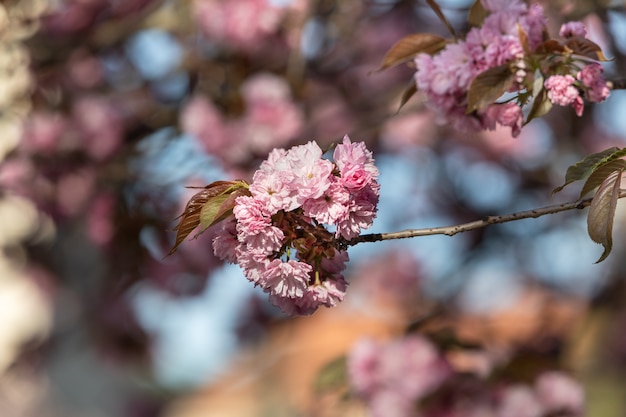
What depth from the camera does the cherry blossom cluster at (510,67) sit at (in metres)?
1.14

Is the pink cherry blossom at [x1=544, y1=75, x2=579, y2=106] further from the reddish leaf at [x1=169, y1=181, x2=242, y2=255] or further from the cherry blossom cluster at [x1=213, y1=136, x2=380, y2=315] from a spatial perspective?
the reddish leaf at [x1=169, y1=181, x2=242, y2=255]

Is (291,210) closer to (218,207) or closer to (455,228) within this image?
(218,207)

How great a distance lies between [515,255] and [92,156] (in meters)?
1.68

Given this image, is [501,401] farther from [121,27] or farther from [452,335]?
[121,27]

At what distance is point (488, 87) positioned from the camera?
1162 millimetres

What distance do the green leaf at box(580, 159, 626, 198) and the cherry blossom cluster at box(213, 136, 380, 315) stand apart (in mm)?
252

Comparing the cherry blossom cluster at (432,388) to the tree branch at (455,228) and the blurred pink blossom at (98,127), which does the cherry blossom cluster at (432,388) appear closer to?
the tree branch at (455,228)

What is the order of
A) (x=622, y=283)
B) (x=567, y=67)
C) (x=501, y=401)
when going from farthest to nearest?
1. (x=622, y=283)
2. (x=501, y=401)
3. (x=567, y=67)

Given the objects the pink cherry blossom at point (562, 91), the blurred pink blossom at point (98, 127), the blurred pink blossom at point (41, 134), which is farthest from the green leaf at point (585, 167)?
the blurred pink blossom at point (41, 134)

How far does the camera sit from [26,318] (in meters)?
6.45

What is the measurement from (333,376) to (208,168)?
36.6 inches

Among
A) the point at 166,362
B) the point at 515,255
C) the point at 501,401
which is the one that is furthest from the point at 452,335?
the point at 166,362

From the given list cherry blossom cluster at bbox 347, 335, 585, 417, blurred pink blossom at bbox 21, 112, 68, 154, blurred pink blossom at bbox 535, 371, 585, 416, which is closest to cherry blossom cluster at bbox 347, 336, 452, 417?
cherry blossom cluster at bbox 347, 335, 585, 417

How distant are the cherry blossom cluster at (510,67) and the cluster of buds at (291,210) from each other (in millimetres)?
274
